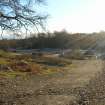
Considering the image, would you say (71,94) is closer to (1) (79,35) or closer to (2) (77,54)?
(2) (77,54)

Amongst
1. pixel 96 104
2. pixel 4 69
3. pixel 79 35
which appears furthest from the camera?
pixel 79 35

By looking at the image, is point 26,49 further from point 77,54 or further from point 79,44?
point 77,54

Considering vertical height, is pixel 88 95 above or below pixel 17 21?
below

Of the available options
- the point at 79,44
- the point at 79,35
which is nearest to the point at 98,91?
the point at 79,44

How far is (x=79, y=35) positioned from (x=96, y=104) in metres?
88.2

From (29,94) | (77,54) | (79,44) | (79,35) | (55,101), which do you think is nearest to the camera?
(55,101)

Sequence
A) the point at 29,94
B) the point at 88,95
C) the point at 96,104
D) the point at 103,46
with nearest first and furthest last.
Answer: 1. the point at 96,104
2. the point at 88,95
3. the point at 29,94
4. the point at 103,46

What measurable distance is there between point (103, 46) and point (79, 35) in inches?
663

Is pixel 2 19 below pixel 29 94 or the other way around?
the other way around

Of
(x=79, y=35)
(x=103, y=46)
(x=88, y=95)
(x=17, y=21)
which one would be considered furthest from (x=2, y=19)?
(x=79, y=35)

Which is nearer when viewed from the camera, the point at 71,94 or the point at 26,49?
the point at 71,94

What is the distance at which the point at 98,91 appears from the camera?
1812 cm

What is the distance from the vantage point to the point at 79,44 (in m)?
92.2

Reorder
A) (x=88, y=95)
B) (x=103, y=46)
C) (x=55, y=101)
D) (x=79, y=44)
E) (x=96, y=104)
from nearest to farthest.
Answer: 1. (x=96, y=104)
2. (x=55, y=101)
3. (x=88, y=95)
4. (x=103, y=46)
5. (x=79, y=44)
